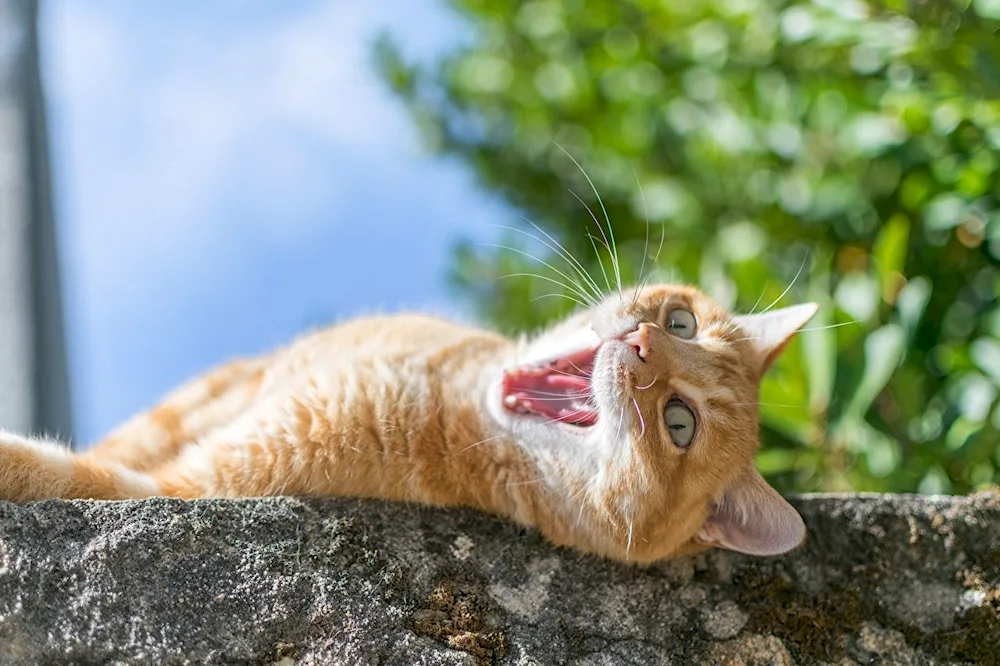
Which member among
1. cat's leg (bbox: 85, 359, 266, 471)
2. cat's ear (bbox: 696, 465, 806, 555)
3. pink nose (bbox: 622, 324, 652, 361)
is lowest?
cat's ear (bbox: 696, 465, 806, 555)

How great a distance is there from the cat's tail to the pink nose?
126cm

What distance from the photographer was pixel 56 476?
187 cm

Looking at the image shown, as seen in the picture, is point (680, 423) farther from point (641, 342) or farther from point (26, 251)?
point (26, 251)

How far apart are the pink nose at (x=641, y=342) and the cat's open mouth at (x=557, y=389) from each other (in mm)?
163

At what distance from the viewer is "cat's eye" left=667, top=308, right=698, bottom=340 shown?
2.35 m

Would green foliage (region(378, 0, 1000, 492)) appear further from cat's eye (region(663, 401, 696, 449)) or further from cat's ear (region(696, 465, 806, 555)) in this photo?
cat's ear (region(696, 465, 806, 555))

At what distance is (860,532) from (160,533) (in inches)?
64.8

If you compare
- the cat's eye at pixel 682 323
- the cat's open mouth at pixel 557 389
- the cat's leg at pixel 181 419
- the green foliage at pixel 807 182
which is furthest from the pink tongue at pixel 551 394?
the cat's leg at pixel 181 419

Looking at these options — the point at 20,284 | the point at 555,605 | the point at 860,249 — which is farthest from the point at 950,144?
the point at 20,284

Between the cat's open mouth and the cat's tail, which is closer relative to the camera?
the cat's tail

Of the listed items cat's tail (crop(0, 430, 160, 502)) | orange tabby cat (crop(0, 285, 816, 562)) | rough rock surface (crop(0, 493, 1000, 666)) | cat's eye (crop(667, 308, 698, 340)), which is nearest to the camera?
rough rock surface (crop(0, 493, 1000, 666))

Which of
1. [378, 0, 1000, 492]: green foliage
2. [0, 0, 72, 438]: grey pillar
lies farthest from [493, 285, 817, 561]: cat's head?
[0, 0, 72, 438]: grey pillar

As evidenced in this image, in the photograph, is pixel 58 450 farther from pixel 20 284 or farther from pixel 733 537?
pixel 20 284

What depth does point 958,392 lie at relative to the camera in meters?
2.78
